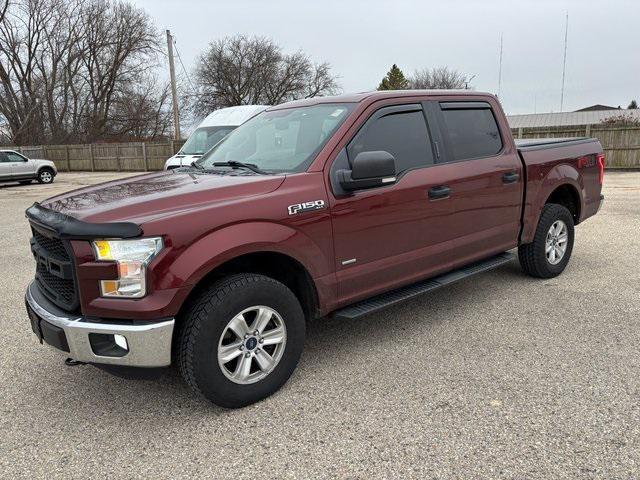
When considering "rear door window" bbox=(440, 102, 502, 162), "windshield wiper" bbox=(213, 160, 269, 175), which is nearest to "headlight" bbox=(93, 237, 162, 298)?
"windshield wiper" bbox=(213, 160, 269, 175)

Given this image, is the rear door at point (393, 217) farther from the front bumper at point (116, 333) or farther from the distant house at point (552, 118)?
the distant house at point (552, 118)

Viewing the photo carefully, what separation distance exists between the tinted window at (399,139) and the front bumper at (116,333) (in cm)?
171

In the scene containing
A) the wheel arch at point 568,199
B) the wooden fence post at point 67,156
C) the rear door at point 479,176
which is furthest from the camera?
the wooden fence post at point 67,156

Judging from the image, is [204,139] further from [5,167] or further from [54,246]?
[5,167]

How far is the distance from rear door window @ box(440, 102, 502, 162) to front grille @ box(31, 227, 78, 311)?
2873mm

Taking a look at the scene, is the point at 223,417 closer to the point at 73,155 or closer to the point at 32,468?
the point at 32,468

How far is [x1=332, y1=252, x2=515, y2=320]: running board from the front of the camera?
11.4ft

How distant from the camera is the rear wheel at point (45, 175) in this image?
22.6 m

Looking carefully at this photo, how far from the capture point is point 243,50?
4509 cm

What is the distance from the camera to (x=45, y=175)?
22891mm

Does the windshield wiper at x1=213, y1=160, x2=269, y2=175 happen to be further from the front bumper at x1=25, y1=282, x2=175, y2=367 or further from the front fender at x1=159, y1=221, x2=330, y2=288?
the front bumper at x1=25, y1=282, x2=175, y2=367

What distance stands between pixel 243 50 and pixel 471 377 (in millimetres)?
46051

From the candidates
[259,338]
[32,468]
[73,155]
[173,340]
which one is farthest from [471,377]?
[73,155]

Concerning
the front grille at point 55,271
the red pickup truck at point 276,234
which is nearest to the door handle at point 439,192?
the red pickup truck at point 276,234
